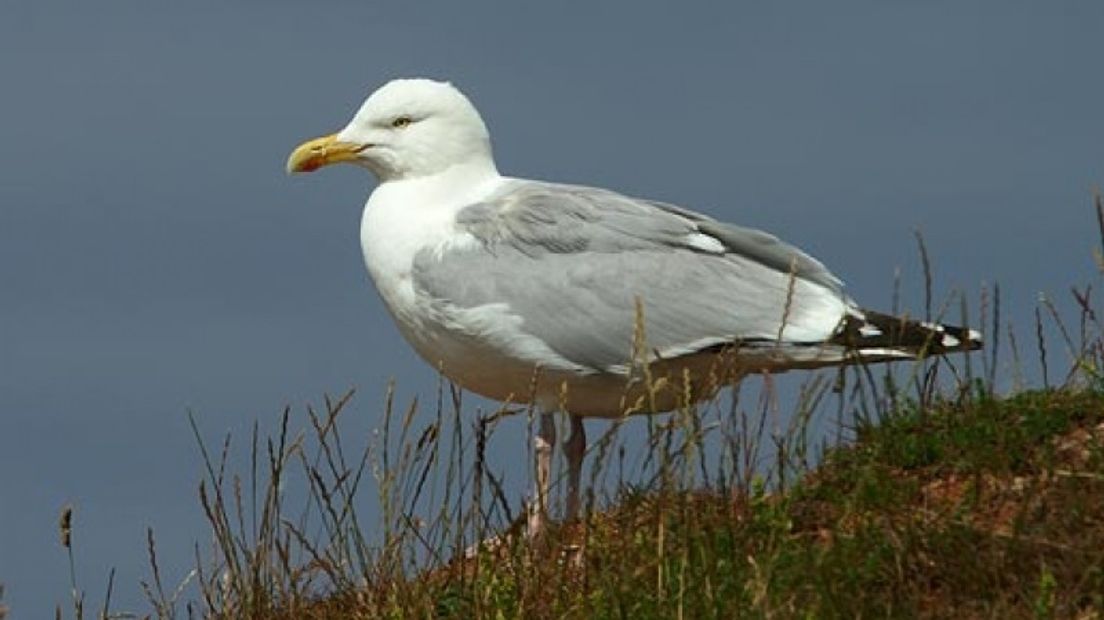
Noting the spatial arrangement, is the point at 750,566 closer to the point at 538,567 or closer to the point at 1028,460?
the point at 538,567

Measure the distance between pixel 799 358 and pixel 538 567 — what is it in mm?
2090

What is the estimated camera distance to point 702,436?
8.30 meters

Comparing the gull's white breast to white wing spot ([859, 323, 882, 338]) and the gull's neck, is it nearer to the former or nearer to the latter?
the gull's neck

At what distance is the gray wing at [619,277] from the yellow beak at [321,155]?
100 centimetres

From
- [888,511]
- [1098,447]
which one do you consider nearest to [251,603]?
[888,511]

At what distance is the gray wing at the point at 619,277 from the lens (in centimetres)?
1058

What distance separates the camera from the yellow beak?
462 inches

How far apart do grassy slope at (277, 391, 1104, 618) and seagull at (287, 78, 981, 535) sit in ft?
2.33

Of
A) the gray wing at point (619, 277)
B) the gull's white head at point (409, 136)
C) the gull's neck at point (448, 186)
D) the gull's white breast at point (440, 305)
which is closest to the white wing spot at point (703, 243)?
the gray wing at point (619, 277)

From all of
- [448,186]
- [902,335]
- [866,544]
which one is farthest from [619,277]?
[866,544]

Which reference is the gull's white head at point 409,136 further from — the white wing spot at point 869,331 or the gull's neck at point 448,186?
the white wing spot at point 869,331

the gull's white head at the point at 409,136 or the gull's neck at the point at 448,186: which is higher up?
the gull's white head at the point at 409,136

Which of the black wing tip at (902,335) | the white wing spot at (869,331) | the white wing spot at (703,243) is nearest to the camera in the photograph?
the black wing tip at (902,335)

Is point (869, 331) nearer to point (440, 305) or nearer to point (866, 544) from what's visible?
point (440, 305)
